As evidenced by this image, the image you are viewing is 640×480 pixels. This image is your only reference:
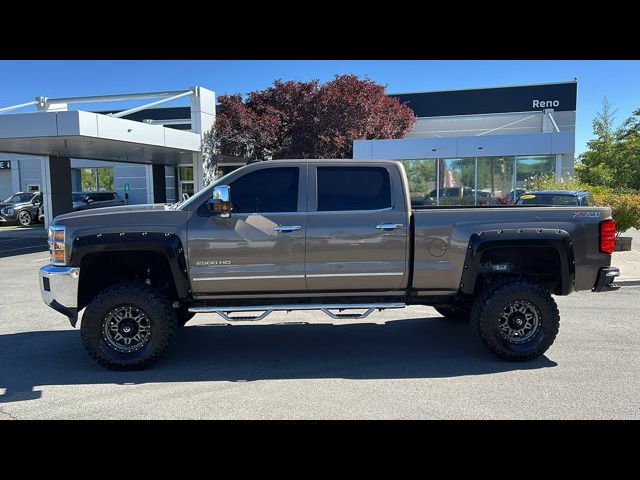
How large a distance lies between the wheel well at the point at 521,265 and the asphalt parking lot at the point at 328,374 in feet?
2.81

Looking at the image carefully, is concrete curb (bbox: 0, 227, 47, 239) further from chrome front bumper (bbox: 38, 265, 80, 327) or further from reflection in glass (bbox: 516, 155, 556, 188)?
reflection in glass (bbox: 516, 155, 556, 188)

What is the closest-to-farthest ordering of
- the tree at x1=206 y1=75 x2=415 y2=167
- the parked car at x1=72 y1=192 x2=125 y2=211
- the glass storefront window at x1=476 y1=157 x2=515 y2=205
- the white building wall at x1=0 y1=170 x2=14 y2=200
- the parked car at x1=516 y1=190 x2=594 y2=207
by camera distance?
the parked car at x1=516 y1=190 x2=594 y2=207 → the glass storefront window at x1=476 y1=157 x2=515 y2=205 → the tree at x1=206 y1=75 x2=415 y2=167 → the parked car at x1=72 y1=192 x2=125 y2=211 → the white building wall at x1=0 y1=170 x2=14 y2=200

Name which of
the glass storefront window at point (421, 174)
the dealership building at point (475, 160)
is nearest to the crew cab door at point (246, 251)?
the dealership building at point (475, 160)

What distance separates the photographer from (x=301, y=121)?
21750 mm

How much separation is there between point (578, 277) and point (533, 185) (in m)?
13.9

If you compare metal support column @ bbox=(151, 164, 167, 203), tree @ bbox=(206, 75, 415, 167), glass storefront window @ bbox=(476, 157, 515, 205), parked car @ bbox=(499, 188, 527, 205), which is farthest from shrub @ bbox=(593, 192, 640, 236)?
metal support column @ bbox=(151, 164, 167, 203)

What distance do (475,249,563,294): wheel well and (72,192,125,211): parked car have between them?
Result: 23292 mm

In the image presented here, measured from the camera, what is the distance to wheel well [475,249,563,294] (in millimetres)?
5512

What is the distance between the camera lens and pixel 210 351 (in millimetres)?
5875

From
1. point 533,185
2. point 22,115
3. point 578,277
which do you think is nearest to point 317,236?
point 578,277

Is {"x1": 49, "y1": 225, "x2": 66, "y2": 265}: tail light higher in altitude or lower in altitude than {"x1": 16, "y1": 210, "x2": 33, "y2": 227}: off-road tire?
higher

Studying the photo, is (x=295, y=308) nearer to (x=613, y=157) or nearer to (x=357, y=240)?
(x=357, y=240)
